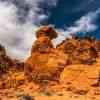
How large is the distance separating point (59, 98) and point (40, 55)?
18198 mm

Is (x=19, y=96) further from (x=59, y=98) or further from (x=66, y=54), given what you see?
(x=66, y=54)

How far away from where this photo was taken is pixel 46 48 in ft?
201

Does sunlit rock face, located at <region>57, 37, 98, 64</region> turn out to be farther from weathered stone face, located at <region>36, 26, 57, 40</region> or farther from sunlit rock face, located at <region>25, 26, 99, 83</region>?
weathered stone face, located at <region>36, 26, 57, 40</region>

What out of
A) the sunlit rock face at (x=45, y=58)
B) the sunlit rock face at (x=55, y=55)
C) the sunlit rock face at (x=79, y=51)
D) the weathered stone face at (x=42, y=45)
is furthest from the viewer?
the weathered stone face at (x=42, y=45)

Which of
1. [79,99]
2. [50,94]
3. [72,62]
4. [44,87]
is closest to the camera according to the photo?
[79,99]

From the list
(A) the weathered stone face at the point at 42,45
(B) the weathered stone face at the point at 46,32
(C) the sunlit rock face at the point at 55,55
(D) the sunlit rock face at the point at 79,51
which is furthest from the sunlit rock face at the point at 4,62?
(D) the sunlit rock face at the point at 79,51

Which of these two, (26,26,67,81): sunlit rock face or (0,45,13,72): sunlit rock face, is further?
(0,45,13,72): sunlit rock face

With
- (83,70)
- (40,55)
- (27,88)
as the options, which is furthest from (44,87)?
(40,55)

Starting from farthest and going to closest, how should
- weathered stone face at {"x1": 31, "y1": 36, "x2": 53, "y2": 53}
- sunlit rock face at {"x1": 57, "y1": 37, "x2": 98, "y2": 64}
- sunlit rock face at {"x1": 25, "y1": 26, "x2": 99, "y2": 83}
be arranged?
weathered stone face at {"x1": 31, "y1": 36, "x2": 53, "y2": 53}
sunlit rock face at {"x1": 57, "y1": 37, "x2": 98, "y2": 64}
sunlit rock face at {"x1": 25, "y1": 26, "x2": 99, "y2": 83}

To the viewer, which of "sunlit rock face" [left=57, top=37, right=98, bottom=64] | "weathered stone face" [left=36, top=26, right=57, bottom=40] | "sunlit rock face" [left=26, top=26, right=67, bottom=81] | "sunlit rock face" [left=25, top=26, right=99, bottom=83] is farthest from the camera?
"weathered stone face" [left=36, top=26, right=57, bottom=40]

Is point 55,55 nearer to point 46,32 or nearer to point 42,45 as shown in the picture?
point 42,45

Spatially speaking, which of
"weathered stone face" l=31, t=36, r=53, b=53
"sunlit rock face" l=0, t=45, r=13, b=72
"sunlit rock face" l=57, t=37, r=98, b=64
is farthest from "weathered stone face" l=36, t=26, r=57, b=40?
"sunlit rock face" l=0, t=45, r=13, b=72

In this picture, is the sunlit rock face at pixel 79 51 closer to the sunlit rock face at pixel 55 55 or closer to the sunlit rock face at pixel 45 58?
the sunlit rock face at pixel 55 55

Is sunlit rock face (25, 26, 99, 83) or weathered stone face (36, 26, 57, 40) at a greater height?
weathered stone face (36, 26, 57, 40)
